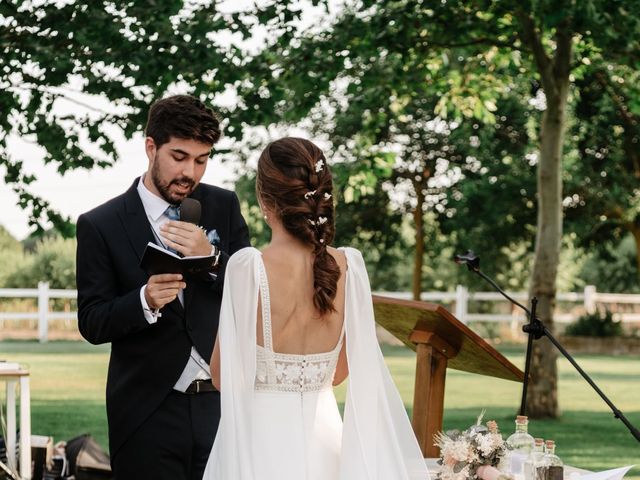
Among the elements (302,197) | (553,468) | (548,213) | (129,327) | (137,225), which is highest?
(548,213)

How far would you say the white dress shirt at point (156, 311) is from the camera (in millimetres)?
3791

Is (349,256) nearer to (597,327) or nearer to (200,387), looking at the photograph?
(200,387)

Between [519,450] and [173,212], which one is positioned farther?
[519,450]

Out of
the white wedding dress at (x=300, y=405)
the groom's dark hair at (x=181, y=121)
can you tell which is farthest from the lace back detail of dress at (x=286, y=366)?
the groom's dark hair at (x=181, y=121)

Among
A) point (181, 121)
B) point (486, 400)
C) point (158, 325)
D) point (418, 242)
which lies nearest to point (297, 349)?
point (158, 325)

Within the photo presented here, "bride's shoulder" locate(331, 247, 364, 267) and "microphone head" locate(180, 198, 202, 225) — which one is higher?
"microphone head" locate(180, 198, 202, 225)

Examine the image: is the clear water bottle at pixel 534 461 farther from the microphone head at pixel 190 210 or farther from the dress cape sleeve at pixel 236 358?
the microphone head at pixel 190 210

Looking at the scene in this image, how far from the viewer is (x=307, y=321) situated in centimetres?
365


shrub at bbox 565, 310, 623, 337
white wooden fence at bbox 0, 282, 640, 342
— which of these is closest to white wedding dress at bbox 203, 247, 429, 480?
white wooden fence at bbox 0, 282, 640, 342

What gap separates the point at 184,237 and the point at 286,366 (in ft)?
1.88

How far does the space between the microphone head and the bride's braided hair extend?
365 mm

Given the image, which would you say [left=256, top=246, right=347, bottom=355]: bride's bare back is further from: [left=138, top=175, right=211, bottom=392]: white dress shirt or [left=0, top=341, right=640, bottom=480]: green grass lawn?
[left=0, top=341, right=640, bottom=480]: green grass lawn

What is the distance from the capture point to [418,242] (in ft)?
96.1

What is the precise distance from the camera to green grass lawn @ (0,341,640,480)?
11648mm
